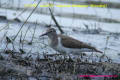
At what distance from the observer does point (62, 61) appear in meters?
4.19

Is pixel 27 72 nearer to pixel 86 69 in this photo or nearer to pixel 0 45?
pixel 86 69

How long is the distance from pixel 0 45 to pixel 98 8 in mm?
7205

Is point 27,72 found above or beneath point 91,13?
above

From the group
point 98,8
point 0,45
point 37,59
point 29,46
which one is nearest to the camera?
point 37,59

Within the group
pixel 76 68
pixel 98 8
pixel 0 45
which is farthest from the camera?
pixel 98 8

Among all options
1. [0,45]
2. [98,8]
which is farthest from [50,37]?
[98,8]

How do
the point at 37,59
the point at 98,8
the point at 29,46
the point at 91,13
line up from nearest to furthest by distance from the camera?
the point at 37,59, the point at 29,46, the point at 91,13, the point at 98,8

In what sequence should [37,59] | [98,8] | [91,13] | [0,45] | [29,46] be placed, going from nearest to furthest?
[37,59] < [0,45] < [29,46] < [91,13] < [98,8]

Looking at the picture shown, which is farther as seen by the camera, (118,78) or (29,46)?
(29,46)

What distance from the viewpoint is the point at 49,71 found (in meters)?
3.83

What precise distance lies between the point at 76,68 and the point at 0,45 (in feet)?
5.60

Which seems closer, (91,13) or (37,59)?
(37,59)

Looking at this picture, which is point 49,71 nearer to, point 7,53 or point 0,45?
point 7,53

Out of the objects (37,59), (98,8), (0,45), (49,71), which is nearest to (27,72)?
(49,71)
